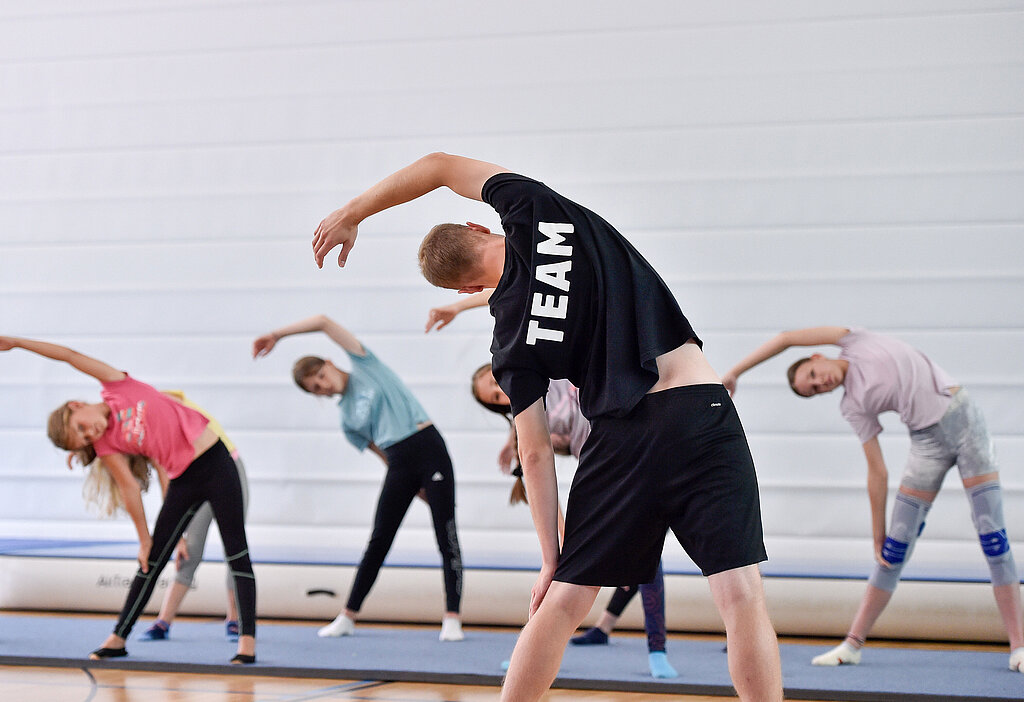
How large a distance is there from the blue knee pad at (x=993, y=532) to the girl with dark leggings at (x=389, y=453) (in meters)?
2.03

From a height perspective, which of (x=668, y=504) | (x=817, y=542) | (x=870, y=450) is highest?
(x=668, y=504)

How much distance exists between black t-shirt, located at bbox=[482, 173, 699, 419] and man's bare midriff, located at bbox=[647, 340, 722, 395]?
0.08 ft

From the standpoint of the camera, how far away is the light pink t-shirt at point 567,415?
3719 mm

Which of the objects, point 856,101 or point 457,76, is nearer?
point 856,101

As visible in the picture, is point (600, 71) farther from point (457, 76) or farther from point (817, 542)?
point (817, 542)

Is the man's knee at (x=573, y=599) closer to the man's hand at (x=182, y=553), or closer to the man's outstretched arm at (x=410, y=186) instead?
the man's outstretched arm at (x=410, y=186)

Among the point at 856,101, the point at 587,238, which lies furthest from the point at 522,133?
the point at 587,238

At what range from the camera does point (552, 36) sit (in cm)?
613

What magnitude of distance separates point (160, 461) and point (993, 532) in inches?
120

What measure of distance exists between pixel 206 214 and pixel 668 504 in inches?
210

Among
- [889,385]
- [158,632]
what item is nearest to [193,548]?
[158,632]

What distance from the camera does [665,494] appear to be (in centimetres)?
176

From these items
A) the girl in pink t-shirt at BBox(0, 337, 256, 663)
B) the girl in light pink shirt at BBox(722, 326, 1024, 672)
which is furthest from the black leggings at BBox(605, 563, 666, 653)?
the girl in pink t-shirt at BBox(0, 337, 256, 663)

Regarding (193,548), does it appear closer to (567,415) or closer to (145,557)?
(145,557)
